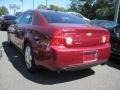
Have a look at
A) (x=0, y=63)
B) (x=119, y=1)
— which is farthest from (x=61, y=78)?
(x=119, y=1)

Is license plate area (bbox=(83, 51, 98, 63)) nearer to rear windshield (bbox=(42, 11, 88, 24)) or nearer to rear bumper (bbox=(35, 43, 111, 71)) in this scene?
rear bumper (bbox=(35, 43, 111, 71))

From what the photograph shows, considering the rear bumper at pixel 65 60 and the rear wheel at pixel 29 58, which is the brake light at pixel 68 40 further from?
the rear wheel at pixel 29 58

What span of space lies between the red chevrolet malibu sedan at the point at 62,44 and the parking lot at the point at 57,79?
1.20 ft

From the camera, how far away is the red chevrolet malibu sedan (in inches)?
188

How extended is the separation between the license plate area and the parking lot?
526 mm

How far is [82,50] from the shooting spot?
4.95 m

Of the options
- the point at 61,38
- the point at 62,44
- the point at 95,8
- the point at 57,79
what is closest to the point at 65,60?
the point at 62,44

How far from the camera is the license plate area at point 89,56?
16.4 feet

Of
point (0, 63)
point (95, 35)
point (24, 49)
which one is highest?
point (95, 35)

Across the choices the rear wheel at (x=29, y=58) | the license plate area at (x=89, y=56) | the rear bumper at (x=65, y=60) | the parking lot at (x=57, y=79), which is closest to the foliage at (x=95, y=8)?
the parking lot at (x=57, y=79)

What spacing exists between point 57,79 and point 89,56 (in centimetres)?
95

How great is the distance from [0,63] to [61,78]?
7.16 feet

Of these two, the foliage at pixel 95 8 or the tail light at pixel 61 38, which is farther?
the foliage at pixel 95 8

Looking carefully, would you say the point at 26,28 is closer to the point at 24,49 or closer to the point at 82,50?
the point at 24,49
